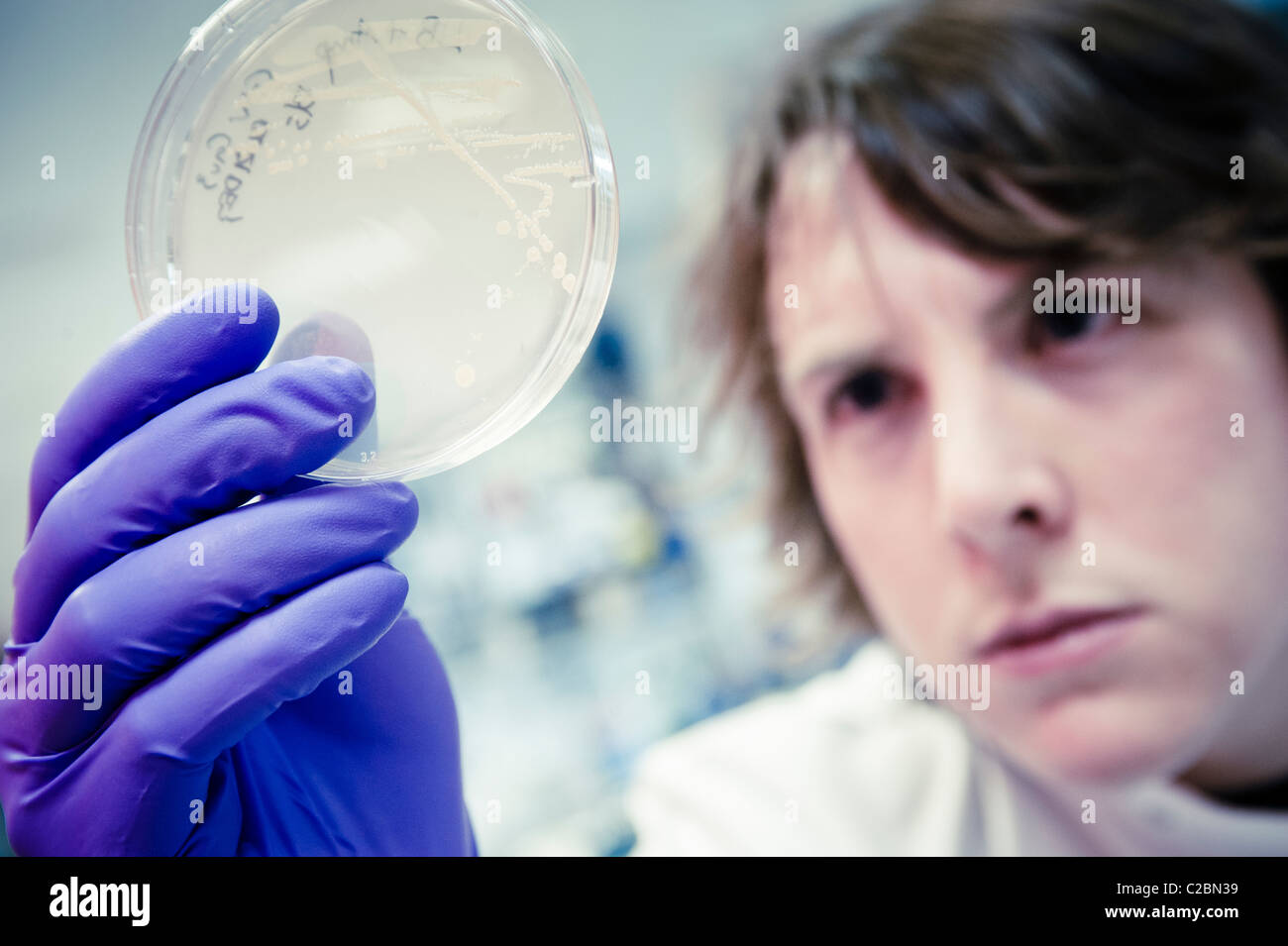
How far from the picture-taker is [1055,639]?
1028 mm

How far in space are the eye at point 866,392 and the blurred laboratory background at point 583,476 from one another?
48cm

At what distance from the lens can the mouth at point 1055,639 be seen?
39.3 inches

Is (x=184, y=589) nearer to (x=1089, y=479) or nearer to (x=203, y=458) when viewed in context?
(x=203, y=458)

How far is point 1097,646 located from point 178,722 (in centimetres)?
110

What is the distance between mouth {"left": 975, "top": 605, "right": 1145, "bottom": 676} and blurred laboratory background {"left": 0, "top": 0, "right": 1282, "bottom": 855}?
61 cm

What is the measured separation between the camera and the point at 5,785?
78 centimetres

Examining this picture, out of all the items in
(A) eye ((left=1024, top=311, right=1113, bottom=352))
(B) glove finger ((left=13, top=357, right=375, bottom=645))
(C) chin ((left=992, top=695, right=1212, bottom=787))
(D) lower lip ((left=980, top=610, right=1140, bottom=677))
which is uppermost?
(A) eye ((left=1024, top=311, right=1113, bottom=352))

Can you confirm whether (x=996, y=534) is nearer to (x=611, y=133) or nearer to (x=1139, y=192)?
(x=1139, y=192)

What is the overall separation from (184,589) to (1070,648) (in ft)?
3.53

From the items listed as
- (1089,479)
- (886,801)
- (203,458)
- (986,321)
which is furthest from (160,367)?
(886,801)

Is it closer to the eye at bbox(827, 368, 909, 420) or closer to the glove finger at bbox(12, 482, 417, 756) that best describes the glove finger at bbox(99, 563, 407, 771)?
the glove finger at bbox(12, 482, 417, 756)

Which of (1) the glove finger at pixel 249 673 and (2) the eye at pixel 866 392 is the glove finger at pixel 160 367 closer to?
(1) the glove finger at pixel 249 673

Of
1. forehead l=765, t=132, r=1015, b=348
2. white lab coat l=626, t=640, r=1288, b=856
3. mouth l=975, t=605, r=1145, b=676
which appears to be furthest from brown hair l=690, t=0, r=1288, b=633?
white lab coat l=626, t=640, r=1288, b=856

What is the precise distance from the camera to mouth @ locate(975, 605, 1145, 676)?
100cm
